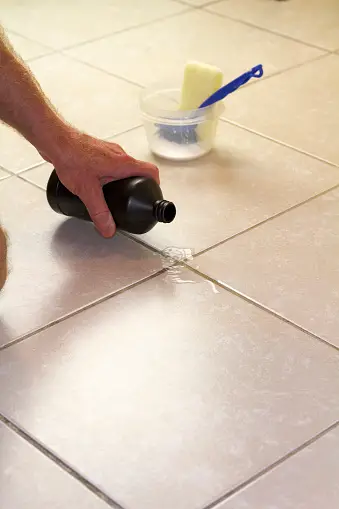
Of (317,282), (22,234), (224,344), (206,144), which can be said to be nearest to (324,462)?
(224,344)

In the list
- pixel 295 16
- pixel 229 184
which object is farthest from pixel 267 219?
pixel 295 16

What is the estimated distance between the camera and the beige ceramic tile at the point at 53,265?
1.38 m

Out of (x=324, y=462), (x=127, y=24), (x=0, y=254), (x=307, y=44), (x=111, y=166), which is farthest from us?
(x=127, y=24)

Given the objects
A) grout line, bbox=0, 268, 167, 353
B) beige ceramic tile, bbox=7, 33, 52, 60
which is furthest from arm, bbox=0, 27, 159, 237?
beige ceramic tile, bbox=7, 33, 52, 60

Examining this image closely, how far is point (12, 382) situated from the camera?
4.05 feet

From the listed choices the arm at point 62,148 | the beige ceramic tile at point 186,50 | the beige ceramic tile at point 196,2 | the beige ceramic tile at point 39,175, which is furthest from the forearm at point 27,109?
the beige ceramic tile at point 196,2

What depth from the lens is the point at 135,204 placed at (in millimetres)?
1482

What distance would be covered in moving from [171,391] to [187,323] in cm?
15

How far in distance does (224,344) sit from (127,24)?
56.1 inches

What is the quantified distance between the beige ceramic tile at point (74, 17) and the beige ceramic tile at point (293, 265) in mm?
1038

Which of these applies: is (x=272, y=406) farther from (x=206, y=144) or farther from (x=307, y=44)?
(x=307, y=44)

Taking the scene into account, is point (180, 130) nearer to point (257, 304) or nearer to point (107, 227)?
point (107, 227)

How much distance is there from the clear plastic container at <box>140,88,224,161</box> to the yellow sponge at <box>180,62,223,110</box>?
0.10ft

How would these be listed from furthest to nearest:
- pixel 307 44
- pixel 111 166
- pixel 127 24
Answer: pixel 127 24 → pixel 307 44 → pixel 111 166
